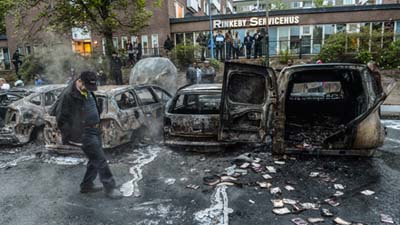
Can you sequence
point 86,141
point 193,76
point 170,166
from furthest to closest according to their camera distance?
point 193,76, point 170,166, point 86,141

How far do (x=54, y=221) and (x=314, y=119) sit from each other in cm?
546

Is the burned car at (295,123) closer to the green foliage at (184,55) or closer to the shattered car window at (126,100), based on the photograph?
the shattered car window at (126,100)

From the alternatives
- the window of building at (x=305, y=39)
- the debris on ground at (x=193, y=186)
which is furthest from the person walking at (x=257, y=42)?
the debris on ground at (x=193, y=186)

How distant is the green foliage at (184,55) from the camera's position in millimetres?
19844

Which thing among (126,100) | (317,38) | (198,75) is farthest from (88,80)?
(317,38)

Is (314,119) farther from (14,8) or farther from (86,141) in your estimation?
(14,8)

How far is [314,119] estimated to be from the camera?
740 centimetres

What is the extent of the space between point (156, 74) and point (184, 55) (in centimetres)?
615

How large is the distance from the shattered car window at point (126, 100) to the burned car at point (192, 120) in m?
1.03

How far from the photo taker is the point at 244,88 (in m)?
6.26

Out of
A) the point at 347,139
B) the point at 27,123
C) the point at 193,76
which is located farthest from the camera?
the point at 193,76

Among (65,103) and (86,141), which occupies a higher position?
(65,103)

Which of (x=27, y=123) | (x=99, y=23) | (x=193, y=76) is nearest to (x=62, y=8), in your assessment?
(x=99, y=23)

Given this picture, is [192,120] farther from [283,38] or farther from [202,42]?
[283,38]
